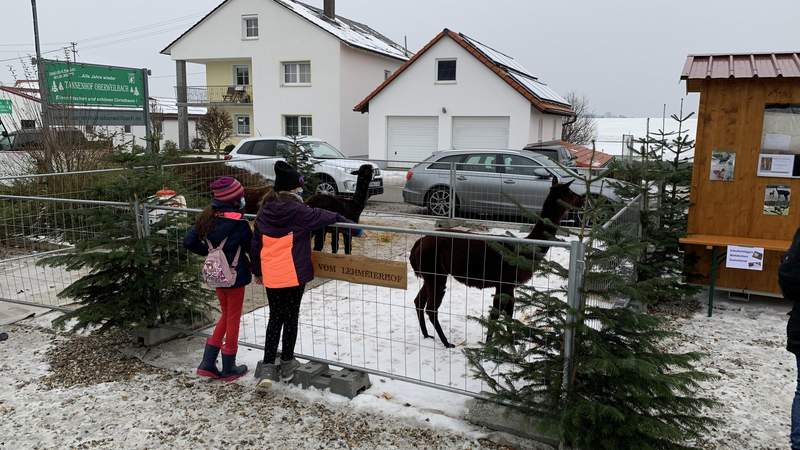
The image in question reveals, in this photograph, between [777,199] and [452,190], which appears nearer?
[777,199]

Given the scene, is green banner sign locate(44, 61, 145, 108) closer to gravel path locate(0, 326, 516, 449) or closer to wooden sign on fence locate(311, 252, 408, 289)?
gravel path locate(0, 326, 516, 449)

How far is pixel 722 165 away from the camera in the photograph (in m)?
6.99

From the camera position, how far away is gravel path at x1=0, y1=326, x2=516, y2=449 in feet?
12.9

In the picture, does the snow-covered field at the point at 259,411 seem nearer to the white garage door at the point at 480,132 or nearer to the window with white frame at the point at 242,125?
the white garage door at the point at 480,132

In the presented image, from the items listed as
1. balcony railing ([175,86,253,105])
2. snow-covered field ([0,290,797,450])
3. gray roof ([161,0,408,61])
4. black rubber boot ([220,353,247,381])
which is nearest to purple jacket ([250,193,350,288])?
black rubber boot ([220,353,247,381])

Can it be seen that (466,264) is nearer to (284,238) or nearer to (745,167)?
(284,238)

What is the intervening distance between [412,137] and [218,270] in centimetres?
2234

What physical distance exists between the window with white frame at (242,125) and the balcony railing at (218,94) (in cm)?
124

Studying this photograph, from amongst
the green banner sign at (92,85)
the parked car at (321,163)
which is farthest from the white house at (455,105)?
the green banner sign at (92,85)

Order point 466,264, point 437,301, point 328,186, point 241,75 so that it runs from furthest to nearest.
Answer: point 241,75 → point 328,186 → point 437,301 → point 466,264

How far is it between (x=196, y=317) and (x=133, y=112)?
9459mm

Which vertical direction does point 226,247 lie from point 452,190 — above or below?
above

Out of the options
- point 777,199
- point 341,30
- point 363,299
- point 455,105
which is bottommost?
point 363,299

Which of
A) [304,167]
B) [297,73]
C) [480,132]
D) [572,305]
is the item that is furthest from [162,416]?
[297,73]
